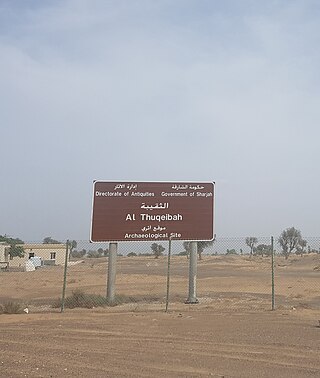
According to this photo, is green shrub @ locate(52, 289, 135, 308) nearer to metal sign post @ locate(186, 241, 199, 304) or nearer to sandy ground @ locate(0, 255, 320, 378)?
sandy ground @ locate(0, 255, 320, 378)

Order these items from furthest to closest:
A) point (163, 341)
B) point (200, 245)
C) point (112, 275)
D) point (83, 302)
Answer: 1. point (200, 245)
2. point (112, 275)
3. point (83, 302)
4. point (163, 341)

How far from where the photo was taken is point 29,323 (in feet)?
42.0

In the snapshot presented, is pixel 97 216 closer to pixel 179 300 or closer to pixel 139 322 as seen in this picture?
pixel 179 300

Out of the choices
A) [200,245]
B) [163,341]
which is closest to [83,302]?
[163,341]

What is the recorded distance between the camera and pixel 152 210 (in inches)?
733

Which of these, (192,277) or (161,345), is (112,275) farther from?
(161,345)

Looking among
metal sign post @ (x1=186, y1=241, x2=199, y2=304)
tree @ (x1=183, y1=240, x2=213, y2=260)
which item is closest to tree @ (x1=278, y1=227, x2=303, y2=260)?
tree @ (x1=183, y1=240, x2=213, y2=260)

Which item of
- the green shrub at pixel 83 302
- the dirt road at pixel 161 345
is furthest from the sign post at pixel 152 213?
the dirt road at pixel 161 345

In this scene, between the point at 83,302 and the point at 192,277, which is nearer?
the point at 83,302

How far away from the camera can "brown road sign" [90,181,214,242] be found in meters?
18.3

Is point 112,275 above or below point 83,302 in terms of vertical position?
above

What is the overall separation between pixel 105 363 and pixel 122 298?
11179mm

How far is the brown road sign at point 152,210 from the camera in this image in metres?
18.3

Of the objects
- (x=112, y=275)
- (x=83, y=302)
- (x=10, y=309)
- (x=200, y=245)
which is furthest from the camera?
(x=200, y=245)
